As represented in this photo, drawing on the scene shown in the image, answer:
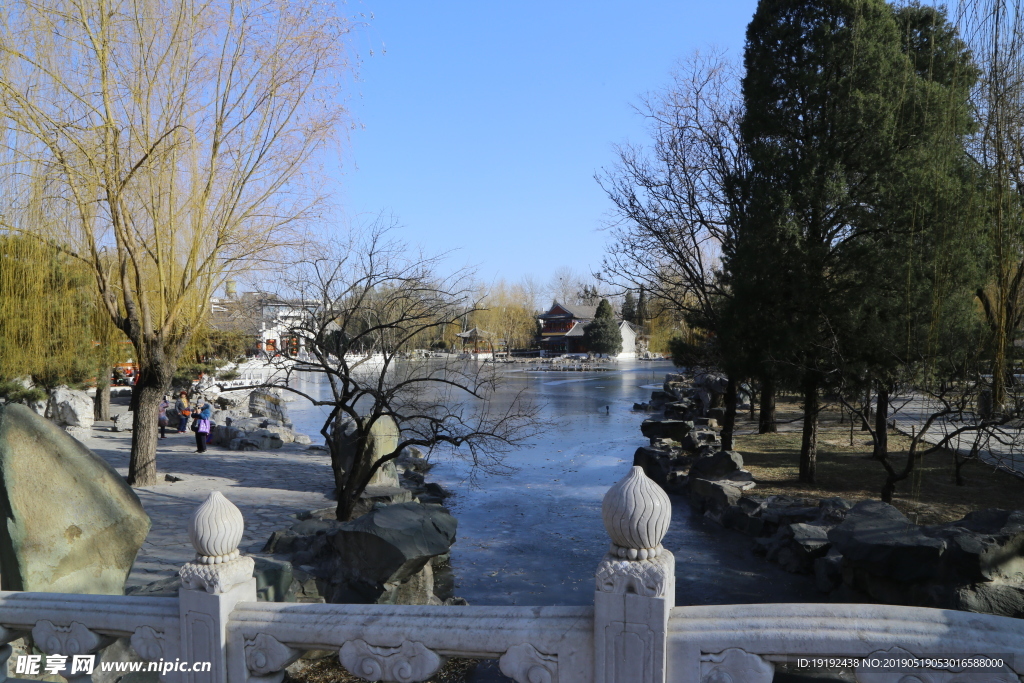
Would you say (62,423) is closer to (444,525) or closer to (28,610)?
(444,525)

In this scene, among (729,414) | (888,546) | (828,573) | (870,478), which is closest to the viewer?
(888,546)

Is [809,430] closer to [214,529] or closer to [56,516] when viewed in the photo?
[56,516]

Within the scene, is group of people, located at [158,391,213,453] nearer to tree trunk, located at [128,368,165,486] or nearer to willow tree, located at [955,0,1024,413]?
tree trunk, located at [128,368,165,486]

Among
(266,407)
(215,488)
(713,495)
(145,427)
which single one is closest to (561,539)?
(713,495)

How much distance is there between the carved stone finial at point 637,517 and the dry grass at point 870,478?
5.68 metres

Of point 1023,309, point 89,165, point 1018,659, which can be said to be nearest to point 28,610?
point 1018,659

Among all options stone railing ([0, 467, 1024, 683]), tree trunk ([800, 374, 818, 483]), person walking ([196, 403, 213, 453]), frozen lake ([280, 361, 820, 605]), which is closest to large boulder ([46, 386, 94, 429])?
person walking ([196, 403, 213, 453])

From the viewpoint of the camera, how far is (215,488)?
36.3ft

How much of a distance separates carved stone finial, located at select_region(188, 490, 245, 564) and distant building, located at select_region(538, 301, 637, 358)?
58458 millimetres

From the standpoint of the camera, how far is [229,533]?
263cm

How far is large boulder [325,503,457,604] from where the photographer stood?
641 centimetres

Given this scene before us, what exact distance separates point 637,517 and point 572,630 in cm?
49

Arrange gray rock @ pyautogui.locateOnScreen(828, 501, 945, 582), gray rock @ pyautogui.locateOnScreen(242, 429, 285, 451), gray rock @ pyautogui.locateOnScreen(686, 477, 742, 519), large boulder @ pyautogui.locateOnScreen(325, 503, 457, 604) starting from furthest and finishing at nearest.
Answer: gray rock @ pyautogui.locateOnScreen(242, 429, 285, 451) → gray rock @ pyautogui.locateOnScreen(686, 477, 742, 519) → large boulder @ pyautogui.locateOnScreen(325, 503, 457, 604) → gray rock @ pyautogui.locateOnScreen(828, 501, 945, 582)

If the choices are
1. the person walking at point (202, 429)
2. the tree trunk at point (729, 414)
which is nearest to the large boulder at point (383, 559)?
the tree trunk at point (729, 414)
